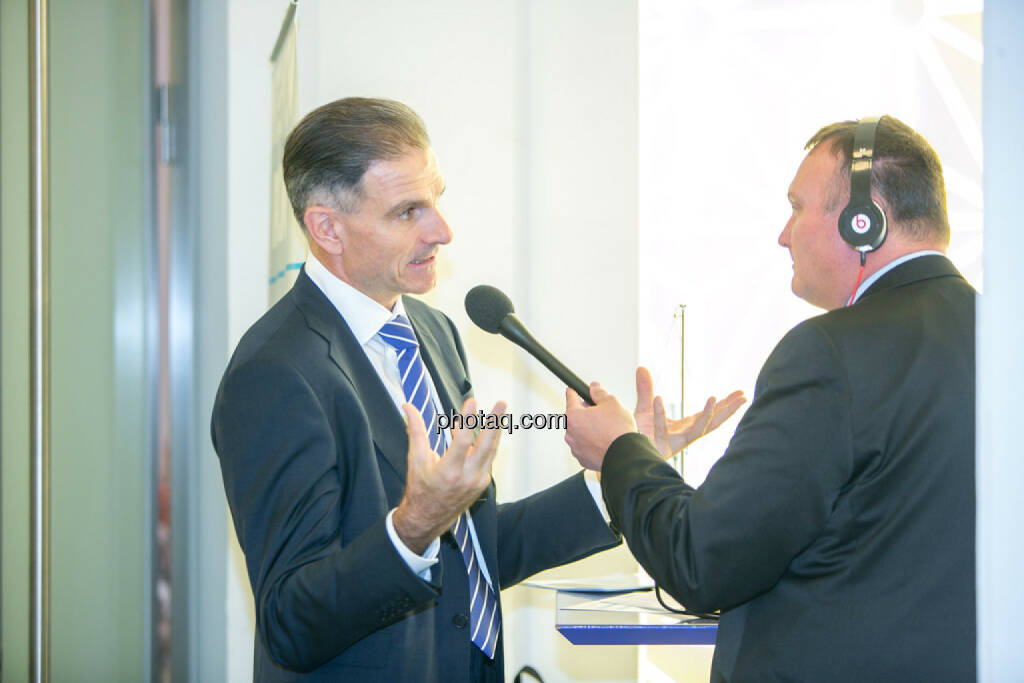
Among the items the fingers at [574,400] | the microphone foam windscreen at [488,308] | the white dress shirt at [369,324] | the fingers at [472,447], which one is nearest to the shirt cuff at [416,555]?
the fingers at [472,447]

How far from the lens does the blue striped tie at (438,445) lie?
5.12 ft

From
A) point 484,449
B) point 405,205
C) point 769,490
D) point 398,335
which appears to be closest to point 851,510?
point 769,490

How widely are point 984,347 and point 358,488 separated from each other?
38.8 inches

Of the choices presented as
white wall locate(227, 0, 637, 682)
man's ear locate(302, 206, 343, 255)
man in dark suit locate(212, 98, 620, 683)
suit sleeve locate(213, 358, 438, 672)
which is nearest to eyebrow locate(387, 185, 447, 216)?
man in dark suit locate(212, 98, 620, 683)

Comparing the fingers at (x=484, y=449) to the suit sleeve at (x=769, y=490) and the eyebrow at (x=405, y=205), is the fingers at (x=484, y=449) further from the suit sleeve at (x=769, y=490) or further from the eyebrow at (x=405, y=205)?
the eyebrow at (x=405, y=205)

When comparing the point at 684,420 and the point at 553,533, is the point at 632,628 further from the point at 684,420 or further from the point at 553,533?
the point at 684,420

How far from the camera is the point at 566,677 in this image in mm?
3055

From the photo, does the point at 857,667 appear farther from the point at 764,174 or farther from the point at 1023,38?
the point at 764,174

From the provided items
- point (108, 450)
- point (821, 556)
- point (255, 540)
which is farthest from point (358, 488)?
point (108, 450)

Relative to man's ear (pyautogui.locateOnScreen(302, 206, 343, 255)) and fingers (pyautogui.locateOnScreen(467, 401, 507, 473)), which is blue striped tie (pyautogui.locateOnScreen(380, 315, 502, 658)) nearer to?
man's ear (pyautogui.locateOnScreen(302, 206, 343, 255))

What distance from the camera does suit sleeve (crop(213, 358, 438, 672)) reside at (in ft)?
4.17

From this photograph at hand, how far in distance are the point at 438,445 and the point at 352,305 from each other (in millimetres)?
305

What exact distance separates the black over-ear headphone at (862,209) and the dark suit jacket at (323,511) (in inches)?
31.4

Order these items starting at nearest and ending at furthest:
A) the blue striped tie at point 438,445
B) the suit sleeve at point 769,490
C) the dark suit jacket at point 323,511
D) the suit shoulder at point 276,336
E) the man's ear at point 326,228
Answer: the suit sleeve at point 769,490 → the dark suit jacket at point 323,511 → the suit shoulder at point 276,336 → the blue striped tie at point 438,445 → the man's ear at point 326,228
